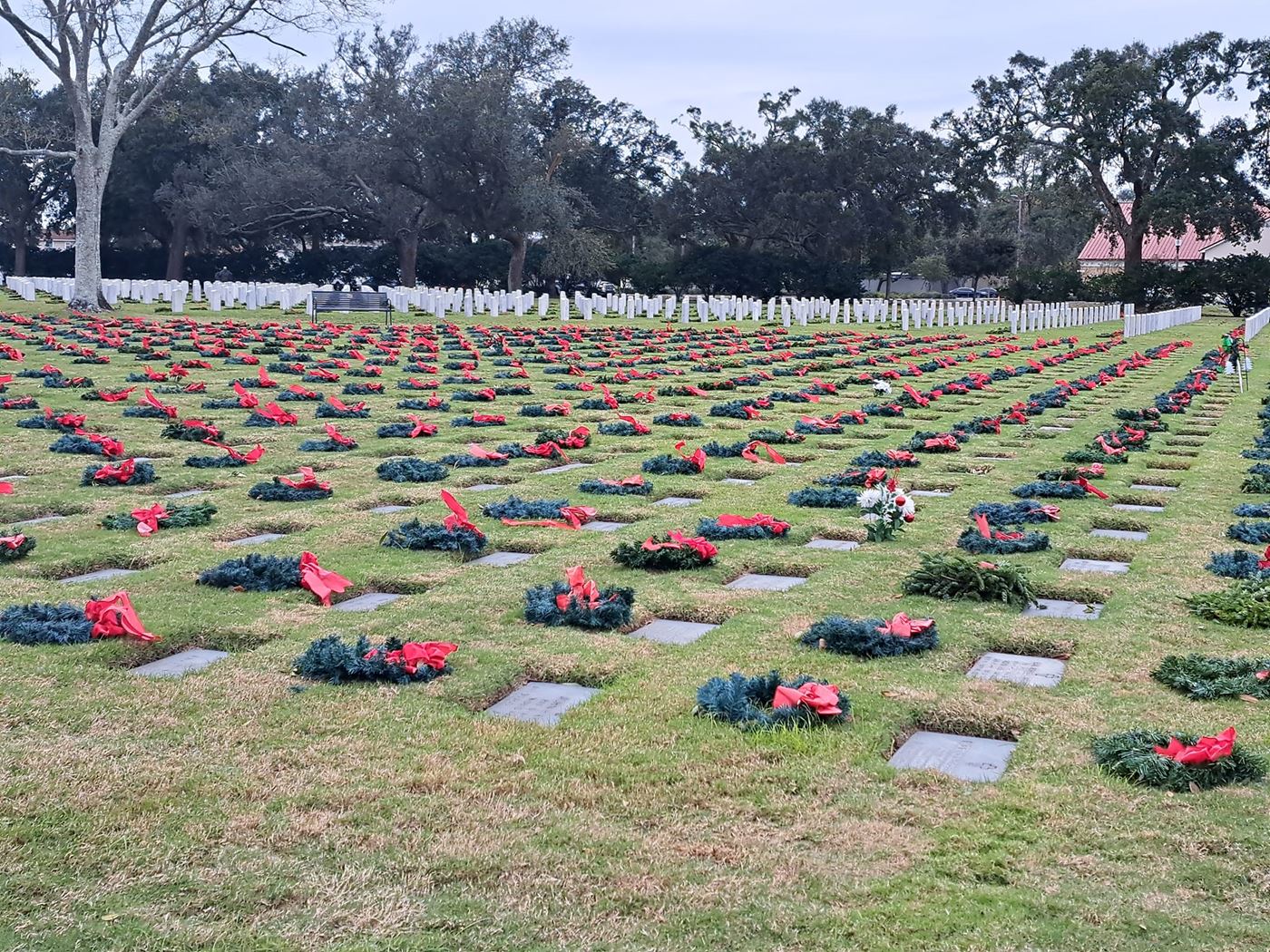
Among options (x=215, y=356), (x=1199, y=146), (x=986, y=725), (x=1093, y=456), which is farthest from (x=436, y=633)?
(x=1199, y=146)

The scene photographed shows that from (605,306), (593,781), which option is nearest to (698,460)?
(593,781)

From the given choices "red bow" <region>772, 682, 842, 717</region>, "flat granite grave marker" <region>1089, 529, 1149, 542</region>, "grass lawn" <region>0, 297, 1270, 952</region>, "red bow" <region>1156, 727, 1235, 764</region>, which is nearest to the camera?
"grass lawn" <region>0, 297, 1270, 952</region>

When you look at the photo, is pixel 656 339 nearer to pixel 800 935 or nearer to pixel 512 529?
pixel 512 529

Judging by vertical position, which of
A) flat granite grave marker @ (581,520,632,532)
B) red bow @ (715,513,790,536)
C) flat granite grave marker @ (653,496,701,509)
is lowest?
flat granite grave marker @ (581,520,632,532)

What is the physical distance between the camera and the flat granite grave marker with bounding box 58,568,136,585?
581 centimetres

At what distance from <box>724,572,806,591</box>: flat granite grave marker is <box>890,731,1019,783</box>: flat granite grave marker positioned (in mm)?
1964

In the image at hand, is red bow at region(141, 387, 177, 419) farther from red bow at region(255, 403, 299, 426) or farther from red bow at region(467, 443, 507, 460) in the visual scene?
red bow at region(467, 443, 507, 460)

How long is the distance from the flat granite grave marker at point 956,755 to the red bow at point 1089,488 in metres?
5.12

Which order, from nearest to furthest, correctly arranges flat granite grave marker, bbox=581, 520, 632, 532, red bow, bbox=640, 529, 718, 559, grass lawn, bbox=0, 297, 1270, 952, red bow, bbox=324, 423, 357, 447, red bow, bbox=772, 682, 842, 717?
grass lawn, bbox=0, 297, 1270, 952
red bow, bbox=772, 682, 842, 717
red bow, bbox=640, 529, 718, 559
flat granite grave marker, bbox=581, 520, 632, 532
red bow, bbox=324, 423, 357, 447

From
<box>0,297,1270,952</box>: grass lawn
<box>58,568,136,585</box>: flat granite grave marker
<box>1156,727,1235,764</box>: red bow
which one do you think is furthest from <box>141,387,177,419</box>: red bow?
<box>1156,727,1235,764</box>: red bow

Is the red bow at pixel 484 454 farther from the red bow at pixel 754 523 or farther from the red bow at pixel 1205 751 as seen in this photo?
the red bow at pixel 1205 751

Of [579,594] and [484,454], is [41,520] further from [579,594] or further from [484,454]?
[579,594]

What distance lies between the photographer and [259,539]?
6824 mm

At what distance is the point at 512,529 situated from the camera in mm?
7184
